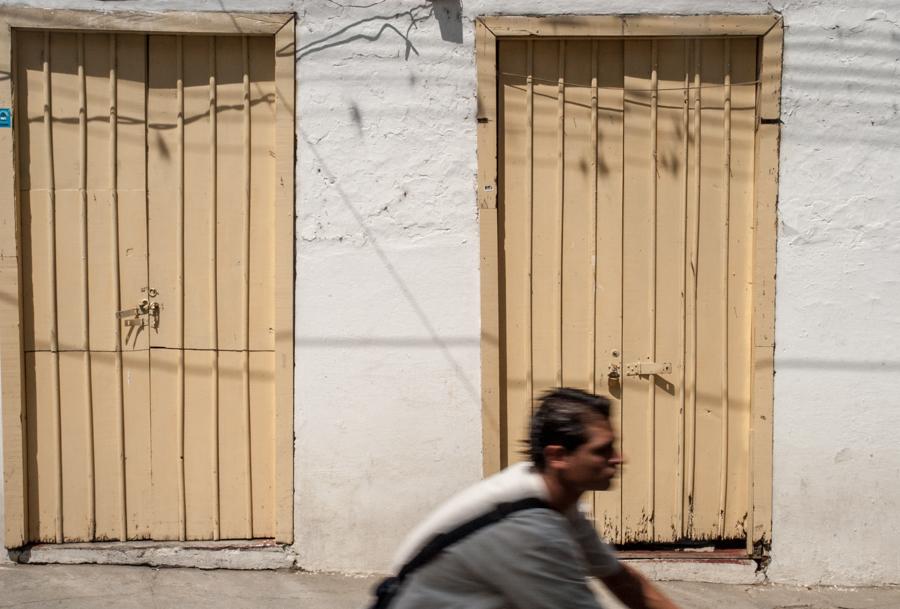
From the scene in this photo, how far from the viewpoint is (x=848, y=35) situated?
5.68 metres

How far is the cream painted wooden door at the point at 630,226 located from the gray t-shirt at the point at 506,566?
328cm

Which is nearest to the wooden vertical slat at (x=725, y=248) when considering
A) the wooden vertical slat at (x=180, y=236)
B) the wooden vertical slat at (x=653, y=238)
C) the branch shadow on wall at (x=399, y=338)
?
the wooden vertical slat at (x=653, y=238)

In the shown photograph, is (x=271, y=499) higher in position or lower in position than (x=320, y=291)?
lower

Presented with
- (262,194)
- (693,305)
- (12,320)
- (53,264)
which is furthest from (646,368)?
(12,320)

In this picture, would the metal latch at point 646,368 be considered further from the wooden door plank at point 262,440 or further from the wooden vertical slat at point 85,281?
the wooden vertical slat at point 85,281

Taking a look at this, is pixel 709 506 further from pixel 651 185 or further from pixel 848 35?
pixel 848 35

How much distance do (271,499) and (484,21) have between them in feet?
8.93

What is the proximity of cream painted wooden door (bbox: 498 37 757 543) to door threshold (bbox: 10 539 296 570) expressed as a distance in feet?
4.51

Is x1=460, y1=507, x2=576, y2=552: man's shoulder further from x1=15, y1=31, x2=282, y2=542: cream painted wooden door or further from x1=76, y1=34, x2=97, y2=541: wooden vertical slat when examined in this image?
Result: x1=76, y1=34, x2=97, y2=541: wooden vertical slat

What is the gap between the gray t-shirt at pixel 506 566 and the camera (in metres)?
2.46

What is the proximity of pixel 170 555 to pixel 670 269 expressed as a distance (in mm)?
3010

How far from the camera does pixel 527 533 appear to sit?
2.48m

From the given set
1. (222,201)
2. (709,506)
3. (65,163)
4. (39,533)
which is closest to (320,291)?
(222,201)

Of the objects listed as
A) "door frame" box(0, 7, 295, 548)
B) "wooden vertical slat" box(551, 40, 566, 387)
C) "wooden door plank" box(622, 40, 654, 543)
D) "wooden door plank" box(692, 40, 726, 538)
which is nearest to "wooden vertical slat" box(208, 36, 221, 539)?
"door frame" box(0, 7, 295, 548)
